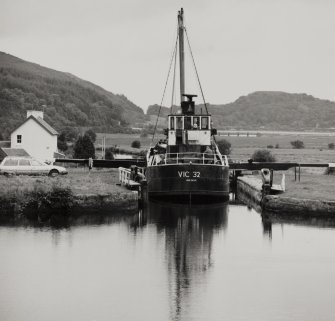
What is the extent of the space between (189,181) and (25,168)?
10.5 metres

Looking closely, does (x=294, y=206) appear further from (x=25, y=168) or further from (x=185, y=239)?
(x=25, y=168)

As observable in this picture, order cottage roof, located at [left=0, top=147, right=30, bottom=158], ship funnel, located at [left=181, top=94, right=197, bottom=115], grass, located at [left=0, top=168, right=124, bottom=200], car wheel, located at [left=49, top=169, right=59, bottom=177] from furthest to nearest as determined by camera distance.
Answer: cottage roof, located at [left=0, top=147, right=30, bottom=158] → ship funnel, located at [left=181, top=94, right=197, bottom=115] → car wheel, located at [left=49, top=169, right=59, bottom=177] → grass, located at [left=0, top=168, right=124, bottom=200]

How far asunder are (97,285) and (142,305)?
259cm

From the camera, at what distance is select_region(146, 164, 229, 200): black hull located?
41.8 meters

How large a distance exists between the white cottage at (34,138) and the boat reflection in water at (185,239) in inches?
943

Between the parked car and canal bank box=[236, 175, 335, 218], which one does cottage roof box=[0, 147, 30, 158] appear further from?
canal bank box=[236, 175, 335, 218]

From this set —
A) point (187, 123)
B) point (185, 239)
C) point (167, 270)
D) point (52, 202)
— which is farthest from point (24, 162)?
point (167, 270)

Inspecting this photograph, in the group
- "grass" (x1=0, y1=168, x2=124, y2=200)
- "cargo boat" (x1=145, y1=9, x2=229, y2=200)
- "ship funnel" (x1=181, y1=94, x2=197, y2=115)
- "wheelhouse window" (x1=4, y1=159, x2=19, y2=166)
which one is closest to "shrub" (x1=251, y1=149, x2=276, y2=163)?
"cargo boat" (x1=145, y1=9, x2=229, y2=200)

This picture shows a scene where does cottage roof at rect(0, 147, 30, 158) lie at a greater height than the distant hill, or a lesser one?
lesser

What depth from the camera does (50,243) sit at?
29.8m

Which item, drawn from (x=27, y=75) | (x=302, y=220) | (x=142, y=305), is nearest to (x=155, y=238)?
(x=302, y=220)

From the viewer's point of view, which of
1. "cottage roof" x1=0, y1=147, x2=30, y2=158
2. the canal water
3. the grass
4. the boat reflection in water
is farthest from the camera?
"cottage roof" x1=0, y1=147, x2=30, y2=158

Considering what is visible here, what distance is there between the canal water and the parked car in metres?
11.1

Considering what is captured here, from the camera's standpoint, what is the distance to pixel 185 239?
3189 cm
